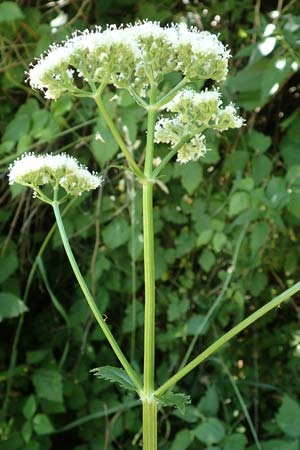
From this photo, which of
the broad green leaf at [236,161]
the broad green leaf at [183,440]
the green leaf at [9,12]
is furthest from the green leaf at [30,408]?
the green leaf at [9,12]

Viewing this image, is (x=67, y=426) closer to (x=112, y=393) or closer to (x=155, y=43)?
(x=112, y=393)

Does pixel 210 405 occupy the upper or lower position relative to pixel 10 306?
lower

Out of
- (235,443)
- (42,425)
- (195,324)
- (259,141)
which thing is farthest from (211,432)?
Answer: (259,141)

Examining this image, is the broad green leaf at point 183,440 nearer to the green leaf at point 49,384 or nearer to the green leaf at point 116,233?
the green leaf at point 49,384

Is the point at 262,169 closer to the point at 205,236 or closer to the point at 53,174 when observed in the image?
the point at 205,236

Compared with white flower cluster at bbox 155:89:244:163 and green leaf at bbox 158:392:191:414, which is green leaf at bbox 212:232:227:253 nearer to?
white flower cluster at bbox 155:89:244:163

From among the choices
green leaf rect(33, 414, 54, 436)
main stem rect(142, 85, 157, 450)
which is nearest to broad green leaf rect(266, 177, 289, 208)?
green leaf rect(33, 414, 54, 436)

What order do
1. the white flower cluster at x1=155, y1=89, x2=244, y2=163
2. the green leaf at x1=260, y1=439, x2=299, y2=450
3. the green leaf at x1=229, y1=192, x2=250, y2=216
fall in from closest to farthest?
the white flower cluster at x1=155, y1=89, x2=244, y2=163 < the green leaf at x1=260, y1=439, x2=299, y2=450 < the green leaf at x1=229, y1=192, x2=250, y2=216
